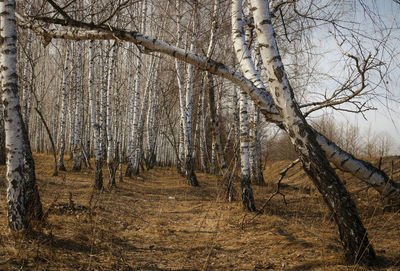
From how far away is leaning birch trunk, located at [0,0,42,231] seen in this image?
10.6 feet

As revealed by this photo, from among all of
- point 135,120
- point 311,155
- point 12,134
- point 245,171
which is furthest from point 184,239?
point 135,120

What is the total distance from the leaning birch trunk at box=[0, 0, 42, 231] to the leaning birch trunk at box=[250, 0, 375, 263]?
10.0ft

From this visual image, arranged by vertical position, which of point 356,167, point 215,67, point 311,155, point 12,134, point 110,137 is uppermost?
point 215,67

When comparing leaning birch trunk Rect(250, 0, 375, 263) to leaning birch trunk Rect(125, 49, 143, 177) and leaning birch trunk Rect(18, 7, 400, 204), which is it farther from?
leaning birch trunk Rect(125, 49, 143, 177)

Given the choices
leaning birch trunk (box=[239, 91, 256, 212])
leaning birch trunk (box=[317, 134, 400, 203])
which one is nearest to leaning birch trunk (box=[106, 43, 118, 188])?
leaning birch trunk (box=[239, 91, 256, 212])

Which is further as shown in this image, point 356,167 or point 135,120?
point 135,120

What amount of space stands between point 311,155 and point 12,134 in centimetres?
349

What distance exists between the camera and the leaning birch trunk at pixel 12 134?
127 inches

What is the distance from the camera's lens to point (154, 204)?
6773 millimetres

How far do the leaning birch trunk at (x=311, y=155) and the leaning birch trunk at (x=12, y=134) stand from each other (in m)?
3.05

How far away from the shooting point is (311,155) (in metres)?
2.78

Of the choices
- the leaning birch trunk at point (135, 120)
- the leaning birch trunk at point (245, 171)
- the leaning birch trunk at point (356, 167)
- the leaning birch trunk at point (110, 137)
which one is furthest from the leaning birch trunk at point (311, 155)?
the leaning birch trunk at point (135, 120)

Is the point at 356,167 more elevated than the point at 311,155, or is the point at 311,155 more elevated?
the point at 311,155

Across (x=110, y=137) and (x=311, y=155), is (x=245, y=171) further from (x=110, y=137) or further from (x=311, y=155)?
(x=110, y=137)
